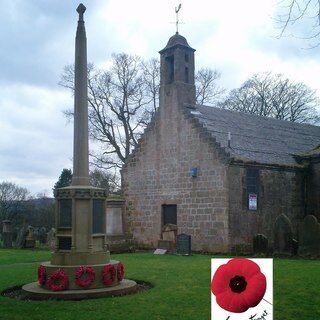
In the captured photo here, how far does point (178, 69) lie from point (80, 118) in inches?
510

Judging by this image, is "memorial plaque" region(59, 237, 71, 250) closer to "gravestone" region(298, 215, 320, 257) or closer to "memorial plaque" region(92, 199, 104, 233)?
"memorial plaque" region(92, 199, 104, 233)

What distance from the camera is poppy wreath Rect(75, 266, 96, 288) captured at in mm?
10056

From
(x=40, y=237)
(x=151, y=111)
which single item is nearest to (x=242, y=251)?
(x=40, y=237)

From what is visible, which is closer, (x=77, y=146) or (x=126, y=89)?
(x=77, y=146)

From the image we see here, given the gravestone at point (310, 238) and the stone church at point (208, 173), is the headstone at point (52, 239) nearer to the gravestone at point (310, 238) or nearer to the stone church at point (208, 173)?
the stone church at point (208, 173)

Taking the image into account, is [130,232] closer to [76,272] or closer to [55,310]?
[76,272]

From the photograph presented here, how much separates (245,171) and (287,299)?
1208 cm

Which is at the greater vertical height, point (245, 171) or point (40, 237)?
point (245, 171)

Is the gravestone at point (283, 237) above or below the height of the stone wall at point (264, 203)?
below

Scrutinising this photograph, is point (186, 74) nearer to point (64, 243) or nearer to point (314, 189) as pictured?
point (314, 189)

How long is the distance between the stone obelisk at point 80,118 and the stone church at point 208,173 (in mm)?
10022

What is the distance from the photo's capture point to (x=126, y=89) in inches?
1550

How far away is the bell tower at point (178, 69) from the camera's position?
76.8 feet

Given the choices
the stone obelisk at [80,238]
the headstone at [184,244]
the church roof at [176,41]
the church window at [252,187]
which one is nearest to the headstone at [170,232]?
the headstone at [184,244]
